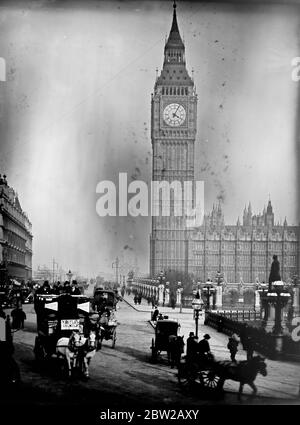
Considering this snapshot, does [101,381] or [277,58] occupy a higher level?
[277,58]

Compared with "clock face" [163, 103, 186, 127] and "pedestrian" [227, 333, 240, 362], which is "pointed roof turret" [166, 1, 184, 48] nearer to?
"clock face" [163, 103, 186, 127]

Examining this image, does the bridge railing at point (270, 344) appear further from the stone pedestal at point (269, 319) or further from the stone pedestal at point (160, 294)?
the stone pedestal at point (160, 294)

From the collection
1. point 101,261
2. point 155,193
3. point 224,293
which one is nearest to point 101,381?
point 101,261

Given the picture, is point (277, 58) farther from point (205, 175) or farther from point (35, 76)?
point (35, 76)

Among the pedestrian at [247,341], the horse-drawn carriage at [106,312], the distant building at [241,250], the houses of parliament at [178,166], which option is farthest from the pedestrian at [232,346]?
the distant building at [241,250]

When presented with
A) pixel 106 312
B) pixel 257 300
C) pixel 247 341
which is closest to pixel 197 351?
pixel 247 341

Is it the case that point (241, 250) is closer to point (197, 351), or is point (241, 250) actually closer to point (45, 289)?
point (45, 289)
